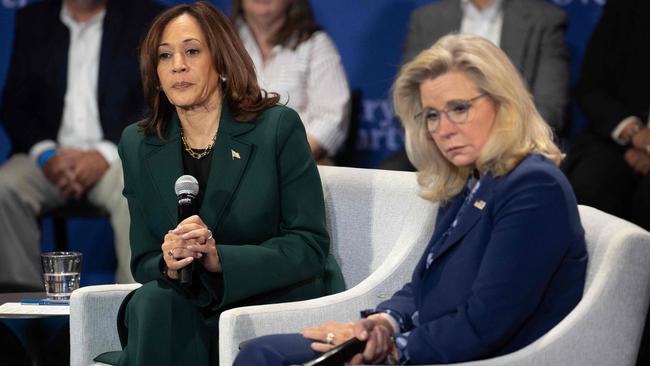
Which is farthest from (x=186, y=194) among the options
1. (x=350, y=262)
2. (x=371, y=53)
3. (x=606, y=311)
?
(x=371, y=53)

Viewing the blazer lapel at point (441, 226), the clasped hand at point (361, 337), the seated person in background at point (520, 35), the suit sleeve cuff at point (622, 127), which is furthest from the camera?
the seated person in background at point (520, 35)

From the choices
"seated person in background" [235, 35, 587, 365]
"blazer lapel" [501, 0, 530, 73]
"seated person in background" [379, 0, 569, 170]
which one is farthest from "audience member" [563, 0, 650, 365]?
"seated person in background" [235, 35, 587, 365]

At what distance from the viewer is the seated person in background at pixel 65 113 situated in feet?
18.9

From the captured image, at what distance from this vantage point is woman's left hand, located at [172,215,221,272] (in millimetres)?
2912

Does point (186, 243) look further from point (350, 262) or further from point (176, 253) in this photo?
point (350, 262)

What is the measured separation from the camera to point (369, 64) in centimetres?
621

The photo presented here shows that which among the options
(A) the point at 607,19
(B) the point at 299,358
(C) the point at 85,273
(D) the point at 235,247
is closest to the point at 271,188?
(D) the point at 235,247

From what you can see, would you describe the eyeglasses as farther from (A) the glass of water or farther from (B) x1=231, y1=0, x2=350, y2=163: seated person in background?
(B) x1=231, y1=0, x2=350, y2=163: seated person in background

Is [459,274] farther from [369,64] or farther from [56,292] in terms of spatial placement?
[369,64]

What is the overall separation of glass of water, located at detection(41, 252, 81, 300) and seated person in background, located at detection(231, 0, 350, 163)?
223 cm

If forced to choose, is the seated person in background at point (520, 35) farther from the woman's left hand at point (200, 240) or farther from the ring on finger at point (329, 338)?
the ring on finger at point (329, 338)

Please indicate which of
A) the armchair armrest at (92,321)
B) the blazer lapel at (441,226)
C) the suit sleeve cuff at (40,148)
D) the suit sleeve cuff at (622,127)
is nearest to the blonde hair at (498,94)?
the blazer lapel at (441,226)

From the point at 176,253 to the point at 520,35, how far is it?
3041mm

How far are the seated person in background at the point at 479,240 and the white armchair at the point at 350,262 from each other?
9.1 inches
